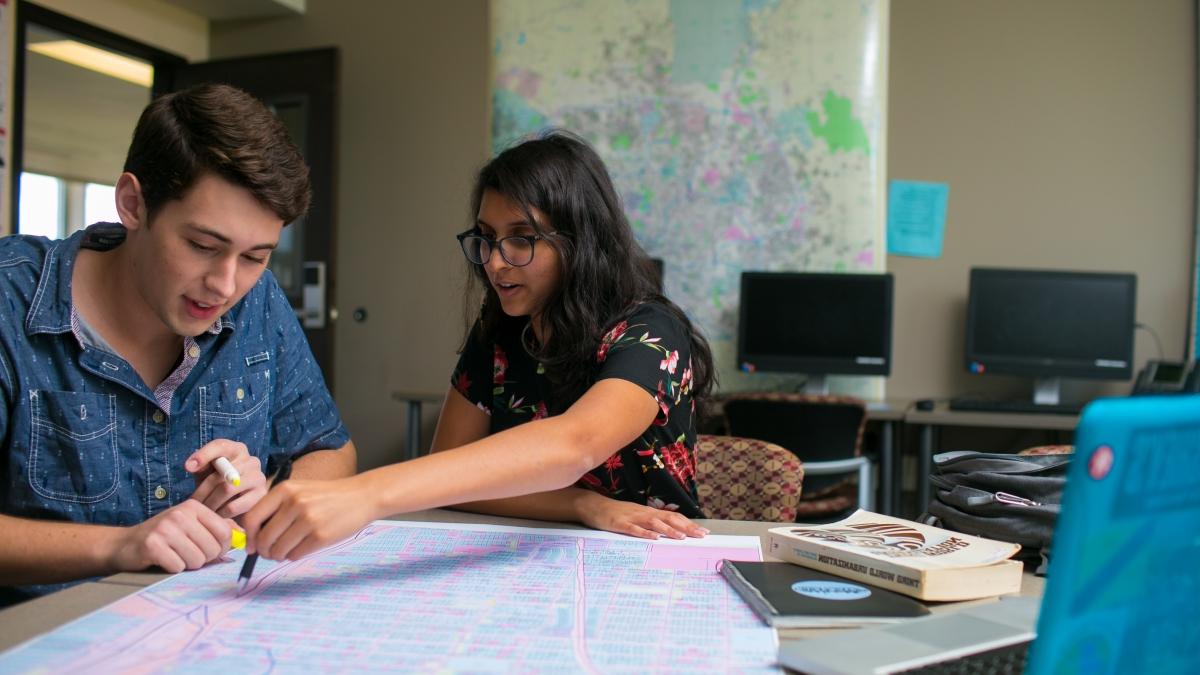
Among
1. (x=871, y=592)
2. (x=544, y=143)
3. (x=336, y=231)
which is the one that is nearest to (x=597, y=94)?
(x=336, y=231)

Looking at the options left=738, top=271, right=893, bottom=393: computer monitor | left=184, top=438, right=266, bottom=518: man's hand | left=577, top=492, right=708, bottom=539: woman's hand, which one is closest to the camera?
left=184, top=438, right=266, bottom=518: man's hand

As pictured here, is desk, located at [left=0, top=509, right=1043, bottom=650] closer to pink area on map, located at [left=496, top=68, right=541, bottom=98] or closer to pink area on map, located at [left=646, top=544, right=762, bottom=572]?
pink area on map, located at [left=646, top=544, right=762, bottom=572]

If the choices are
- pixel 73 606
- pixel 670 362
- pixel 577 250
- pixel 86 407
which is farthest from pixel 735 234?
pixel 73 606

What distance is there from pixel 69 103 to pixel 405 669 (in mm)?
7480

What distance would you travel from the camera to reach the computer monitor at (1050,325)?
136 inches

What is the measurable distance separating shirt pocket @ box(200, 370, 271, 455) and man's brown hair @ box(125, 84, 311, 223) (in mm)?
294

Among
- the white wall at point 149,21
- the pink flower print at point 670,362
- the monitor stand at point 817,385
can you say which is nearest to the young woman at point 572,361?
the pink flower print at point 670,362

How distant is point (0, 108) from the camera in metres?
3.80

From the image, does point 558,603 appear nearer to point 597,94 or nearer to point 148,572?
point 148,572

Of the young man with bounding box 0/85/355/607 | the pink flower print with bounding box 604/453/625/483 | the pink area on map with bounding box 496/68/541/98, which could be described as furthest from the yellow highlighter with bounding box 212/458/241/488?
the pink area on map with bounding box 496/68/541/98

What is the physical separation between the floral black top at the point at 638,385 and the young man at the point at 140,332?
48cm

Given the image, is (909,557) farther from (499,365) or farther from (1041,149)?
(1041,149)

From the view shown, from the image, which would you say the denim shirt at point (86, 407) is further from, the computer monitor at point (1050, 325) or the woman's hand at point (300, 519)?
the computer monitor at point (1050, 325)

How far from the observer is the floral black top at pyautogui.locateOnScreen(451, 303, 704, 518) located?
1.32m
